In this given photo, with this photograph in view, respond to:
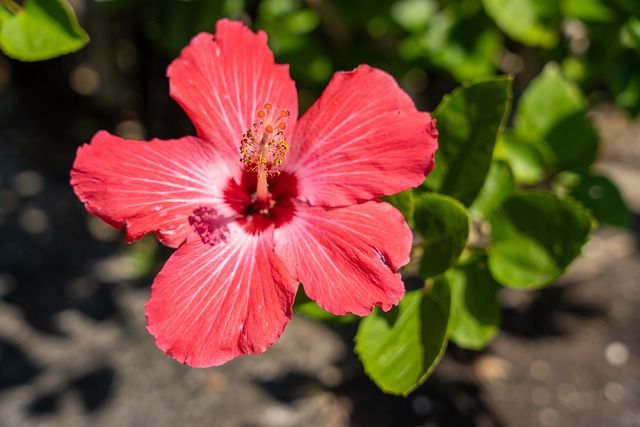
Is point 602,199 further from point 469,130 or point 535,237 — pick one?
point 469,130

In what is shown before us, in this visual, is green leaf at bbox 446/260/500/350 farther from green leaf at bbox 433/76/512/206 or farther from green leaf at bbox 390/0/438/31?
green leaf at bbox 390/0/438/31

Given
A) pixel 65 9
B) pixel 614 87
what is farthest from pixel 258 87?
pixel 614 87

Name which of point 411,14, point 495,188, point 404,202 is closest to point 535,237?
point 495,188

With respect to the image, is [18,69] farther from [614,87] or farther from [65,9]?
[614,87]

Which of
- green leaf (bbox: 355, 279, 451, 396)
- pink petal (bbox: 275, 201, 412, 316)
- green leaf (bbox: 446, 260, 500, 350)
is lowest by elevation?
green leaf (bbox: 446, 260, 500, 350)

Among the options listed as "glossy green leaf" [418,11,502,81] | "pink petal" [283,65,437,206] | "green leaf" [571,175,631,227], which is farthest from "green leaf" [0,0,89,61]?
"green leaf" [571,175,631,227]

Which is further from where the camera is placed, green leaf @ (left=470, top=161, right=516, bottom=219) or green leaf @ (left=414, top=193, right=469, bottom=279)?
green leaf @ (left=470, top=161, right=516, bottom=219)
